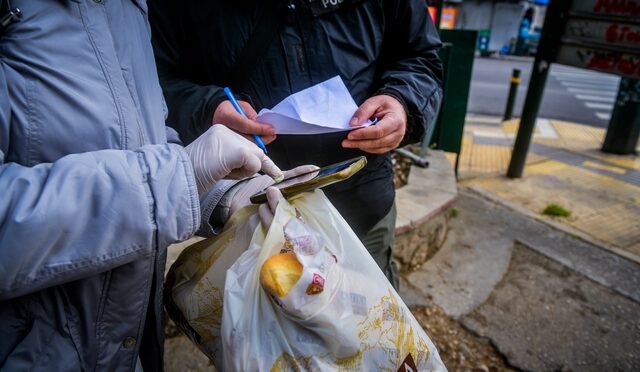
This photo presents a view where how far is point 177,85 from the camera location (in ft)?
4.58

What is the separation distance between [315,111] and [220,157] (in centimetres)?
36

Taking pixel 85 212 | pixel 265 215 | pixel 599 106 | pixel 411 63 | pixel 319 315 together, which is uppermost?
pixel 411 63

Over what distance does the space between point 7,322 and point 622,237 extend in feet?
13.1

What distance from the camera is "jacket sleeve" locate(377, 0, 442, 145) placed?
56.5 inches

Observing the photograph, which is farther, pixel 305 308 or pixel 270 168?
pixel 270 168

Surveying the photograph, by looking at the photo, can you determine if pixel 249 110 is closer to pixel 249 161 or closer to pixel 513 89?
pixel 249 161

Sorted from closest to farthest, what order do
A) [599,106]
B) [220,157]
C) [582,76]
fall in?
[220,157] → [599,106] → [582,76]

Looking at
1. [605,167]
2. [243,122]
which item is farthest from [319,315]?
[605,167]

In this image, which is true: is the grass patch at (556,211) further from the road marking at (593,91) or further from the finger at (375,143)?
the road marking at (593,91)

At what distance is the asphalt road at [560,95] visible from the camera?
8.22 m

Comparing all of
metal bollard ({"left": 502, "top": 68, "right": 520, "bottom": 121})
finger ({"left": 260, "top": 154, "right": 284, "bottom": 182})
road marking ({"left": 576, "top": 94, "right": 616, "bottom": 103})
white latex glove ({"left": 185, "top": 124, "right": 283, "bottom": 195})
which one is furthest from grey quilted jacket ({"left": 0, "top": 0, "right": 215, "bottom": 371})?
road marking ({"left": 576, "top": 94, "right": 616, "bottom": 103})

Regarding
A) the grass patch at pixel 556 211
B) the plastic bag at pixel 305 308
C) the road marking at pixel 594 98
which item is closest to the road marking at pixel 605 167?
the grass patch at pixel 556 211

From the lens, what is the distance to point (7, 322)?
79cm

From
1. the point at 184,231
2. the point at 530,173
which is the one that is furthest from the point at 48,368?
the point at 530,173
